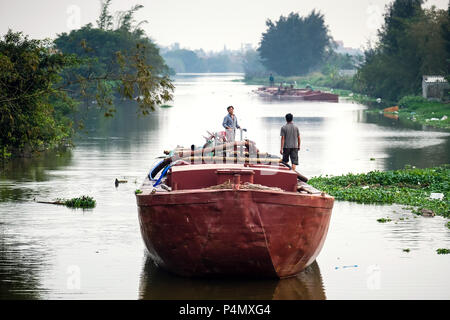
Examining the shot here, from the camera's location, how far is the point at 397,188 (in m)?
24.2

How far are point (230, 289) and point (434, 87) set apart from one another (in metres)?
57.9

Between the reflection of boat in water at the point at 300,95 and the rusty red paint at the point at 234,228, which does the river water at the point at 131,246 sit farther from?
the reflection of boat in water at the point at 300,95

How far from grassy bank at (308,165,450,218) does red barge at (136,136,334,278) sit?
23.3 feet

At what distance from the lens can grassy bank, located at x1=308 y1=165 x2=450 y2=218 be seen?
21.8 meters

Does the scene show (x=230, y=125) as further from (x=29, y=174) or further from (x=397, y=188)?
(x=29, y=174)

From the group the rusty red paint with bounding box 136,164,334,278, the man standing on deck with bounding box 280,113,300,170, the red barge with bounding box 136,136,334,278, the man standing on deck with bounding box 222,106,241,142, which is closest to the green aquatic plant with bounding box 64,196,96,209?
the man standing on deck with bounding box 222,106,241,142

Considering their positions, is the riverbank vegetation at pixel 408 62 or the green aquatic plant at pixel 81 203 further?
the riverbank vegetation at pixel 408 62

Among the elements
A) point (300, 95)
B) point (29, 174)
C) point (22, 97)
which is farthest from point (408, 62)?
point (22, 97)

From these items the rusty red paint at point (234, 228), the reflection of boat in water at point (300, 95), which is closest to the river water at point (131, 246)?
the rusty red paint at point (234, 228)

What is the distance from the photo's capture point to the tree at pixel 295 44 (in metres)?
178

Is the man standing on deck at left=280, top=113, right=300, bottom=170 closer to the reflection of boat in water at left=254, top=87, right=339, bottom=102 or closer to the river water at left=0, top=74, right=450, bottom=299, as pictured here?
the river water at left=0, top=74, right=450, bottom=299

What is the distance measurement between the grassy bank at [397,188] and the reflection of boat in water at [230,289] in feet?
22.6
